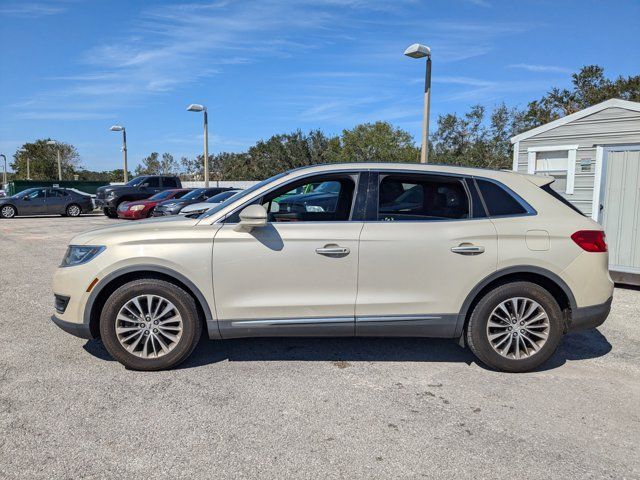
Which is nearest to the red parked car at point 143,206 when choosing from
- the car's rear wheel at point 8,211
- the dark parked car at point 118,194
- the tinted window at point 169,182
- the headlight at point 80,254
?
the dark parked car at point 118,194

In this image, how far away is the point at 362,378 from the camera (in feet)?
12.9

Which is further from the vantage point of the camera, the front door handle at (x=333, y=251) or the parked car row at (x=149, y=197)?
the parked car row at (x=149, y=197)

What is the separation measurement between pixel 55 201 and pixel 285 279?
22.0 metres

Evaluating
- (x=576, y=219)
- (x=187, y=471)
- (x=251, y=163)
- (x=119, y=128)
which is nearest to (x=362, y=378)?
(x=187, y=471)

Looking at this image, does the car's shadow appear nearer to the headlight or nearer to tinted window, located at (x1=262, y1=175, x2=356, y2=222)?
the headlight

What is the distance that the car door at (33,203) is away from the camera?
21766mm

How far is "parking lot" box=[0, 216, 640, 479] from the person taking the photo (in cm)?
275

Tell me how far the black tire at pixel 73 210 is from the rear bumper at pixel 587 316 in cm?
2314

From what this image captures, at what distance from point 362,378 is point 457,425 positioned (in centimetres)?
94

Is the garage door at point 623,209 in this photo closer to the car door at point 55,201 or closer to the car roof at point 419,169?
the car roof at point 419,169

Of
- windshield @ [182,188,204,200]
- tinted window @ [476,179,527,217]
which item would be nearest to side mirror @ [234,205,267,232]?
tinted window @ [476,179,527,217]

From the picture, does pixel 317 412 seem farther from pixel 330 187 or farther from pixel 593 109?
pixel 593 109

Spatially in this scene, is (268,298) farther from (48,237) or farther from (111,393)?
(48,237)

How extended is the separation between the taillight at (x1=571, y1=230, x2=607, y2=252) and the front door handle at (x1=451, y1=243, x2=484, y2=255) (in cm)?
81
